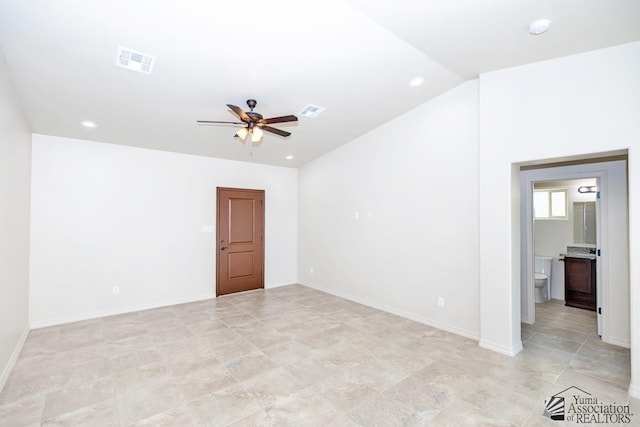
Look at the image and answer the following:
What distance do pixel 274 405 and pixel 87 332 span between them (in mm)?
3188

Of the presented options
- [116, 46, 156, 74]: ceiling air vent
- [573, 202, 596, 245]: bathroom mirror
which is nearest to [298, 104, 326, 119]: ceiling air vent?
[116, 46, 156, 74]: ceiling air vent

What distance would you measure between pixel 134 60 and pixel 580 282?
7024mm

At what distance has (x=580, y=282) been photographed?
500cm

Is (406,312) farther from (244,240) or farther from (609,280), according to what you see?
(244,240)

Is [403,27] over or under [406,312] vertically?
over

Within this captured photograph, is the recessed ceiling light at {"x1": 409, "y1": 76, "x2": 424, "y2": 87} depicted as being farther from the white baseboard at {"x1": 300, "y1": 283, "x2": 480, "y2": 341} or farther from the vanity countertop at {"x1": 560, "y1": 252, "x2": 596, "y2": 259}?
the vanity countertop at {"x1": 560, "y1": 252, "x2": 596, "y2": 259}

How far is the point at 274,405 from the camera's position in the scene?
2.46m

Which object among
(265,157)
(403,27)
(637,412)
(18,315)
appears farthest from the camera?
(265,157)

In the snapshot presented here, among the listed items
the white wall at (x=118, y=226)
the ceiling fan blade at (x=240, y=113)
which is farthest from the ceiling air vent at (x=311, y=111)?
the white wall at (x=118, y=226)

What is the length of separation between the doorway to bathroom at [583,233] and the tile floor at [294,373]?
1.45ft

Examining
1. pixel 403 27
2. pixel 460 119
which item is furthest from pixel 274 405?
pixel 460 119

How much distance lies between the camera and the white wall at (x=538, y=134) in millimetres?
2588

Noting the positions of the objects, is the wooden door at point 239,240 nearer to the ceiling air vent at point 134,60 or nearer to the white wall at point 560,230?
the ceiling air vent at point 134,60

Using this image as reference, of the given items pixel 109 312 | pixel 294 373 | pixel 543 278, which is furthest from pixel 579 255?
pixel 109 312
